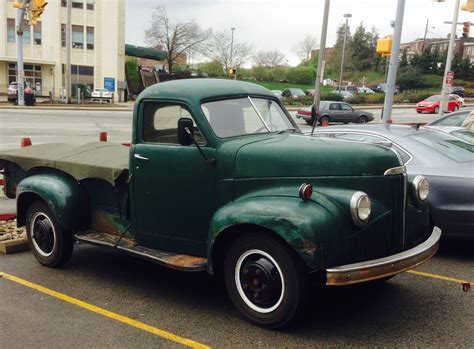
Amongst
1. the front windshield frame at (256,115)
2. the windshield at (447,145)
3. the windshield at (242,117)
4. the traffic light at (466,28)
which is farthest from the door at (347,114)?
the windshield at (242,117)

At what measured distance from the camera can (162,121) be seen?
4.84 metres

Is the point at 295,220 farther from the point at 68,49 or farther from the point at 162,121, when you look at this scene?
the point at 68,49

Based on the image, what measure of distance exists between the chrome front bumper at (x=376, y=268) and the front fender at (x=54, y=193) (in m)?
2.88

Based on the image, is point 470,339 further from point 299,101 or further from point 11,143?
point 299,101

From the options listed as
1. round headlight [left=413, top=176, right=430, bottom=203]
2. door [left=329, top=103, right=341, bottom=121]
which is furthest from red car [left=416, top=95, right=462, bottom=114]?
round headlight [left=413, top=176, right=430, bottom=203]

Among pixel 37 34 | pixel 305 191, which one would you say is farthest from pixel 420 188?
pixel 37 34

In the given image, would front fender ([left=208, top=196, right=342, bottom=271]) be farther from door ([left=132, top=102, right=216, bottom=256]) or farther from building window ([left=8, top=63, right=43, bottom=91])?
building window ([left=8, top=63, right=43, bottom=91])

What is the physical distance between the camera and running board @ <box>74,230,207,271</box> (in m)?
4.34

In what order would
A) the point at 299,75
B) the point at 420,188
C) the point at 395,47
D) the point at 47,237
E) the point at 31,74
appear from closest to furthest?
the point at 420,188
the point at 47,237
the point at 395,47
the point at 31,74
the point at 299,75

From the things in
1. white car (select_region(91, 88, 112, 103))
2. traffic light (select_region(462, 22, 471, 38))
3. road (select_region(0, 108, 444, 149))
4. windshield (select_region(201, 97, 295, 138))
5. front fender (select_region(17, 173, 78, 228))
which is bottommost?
white car (select_region(91, 88, 112, 103))

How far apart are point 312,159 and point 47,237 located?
316cm

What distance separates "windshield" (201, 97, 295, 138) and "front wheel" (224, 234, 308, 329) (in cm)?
107

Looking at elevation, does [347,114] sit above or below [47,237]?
below

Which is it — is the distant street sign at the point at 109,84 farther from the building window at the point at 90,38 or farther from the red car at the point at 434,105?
the red car at the point at 434,105
